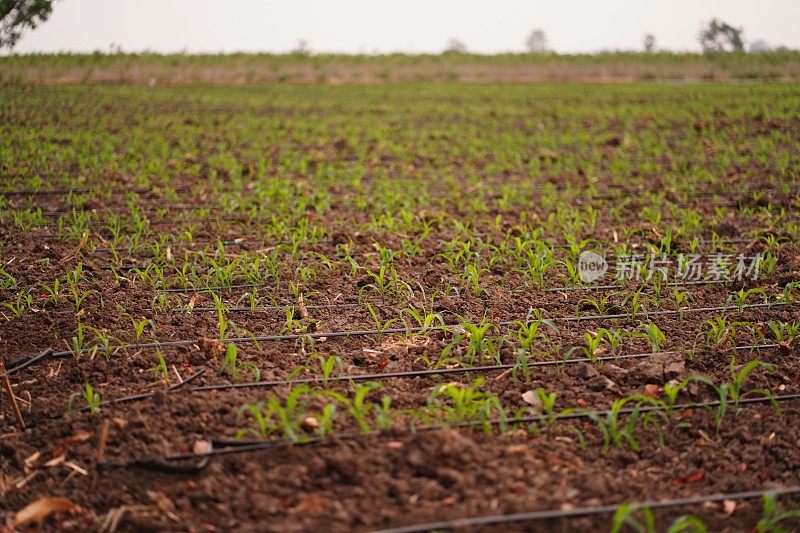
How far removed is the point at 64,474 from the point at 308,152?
839 cm

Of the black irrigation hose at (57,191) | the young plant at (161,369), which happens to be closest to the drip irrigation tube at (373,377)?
the young plant at (161,369)

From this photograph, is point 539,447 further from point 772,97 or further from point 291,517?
point 772,97

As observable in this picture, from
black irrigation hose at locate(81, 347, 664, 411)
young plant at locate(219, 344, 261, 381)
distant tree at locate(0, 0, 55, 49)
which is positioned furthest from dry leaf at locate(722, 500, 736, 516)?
distant tree at locate(0, 0, 55, 49)

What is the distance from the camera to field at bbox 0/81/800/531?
2.34 m

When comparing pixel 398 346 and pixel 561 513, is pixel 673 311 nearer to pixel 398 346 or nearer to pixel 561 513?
pixel 398 346

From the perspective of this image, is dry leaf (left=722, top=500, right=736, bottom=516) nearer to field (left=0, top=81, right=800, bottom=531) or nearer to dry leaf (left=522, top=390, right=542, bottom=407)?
field (left=0, top=81, right=800, bottom=531)

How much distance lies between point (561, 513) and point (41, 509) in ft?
5.36

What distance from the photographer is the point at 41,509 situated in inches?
89.5

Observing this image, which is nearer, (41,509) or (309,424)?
(41,509)

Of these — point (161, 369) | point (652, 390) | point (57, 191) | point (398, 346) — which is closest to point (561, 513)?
point (652, 390)

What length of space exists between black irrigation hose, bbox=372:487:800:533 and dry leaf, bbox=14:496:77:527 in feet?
3.37

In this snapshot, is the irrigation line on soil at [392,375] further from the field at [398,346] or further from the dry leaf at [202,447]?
the dry leaf at [202,447]

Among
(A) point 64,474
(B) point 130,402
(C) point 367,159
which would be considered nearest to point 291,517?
(A) point 64,474

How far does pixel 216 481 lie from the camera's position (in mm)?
2346
